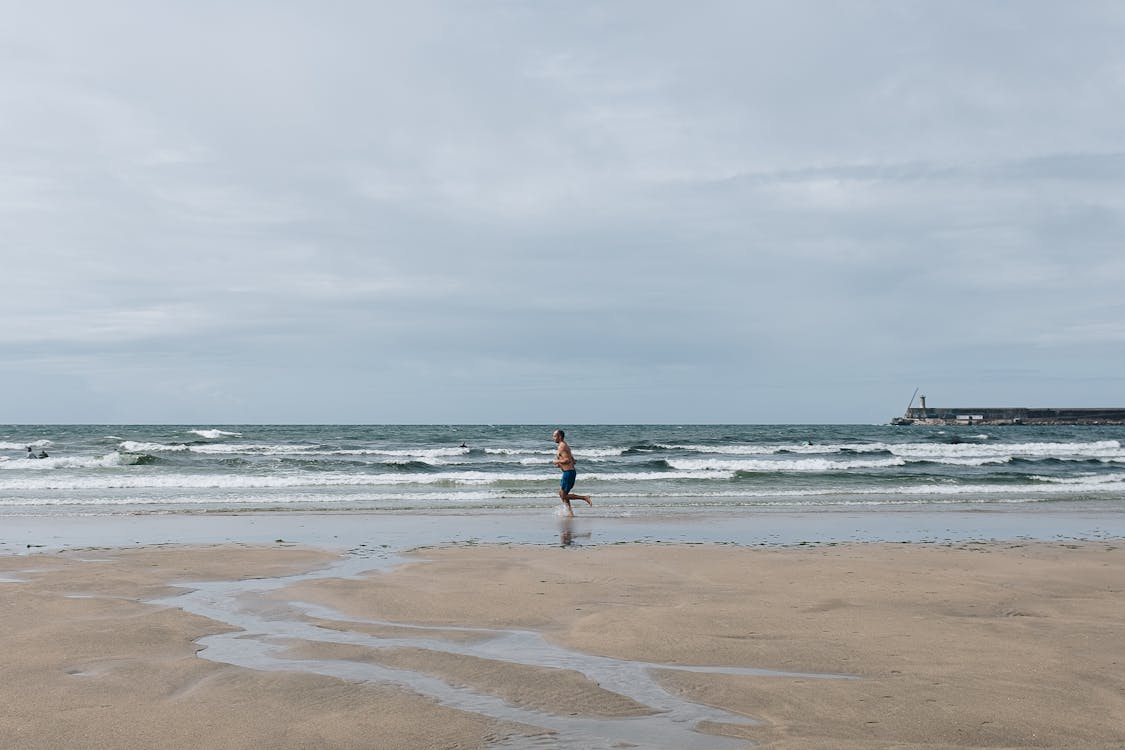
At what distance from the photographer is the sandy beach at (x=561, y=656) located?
4.55 m

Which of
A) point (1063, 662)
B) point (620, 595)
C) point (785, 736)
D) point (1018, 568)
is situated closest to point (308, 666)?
point (785, 736)

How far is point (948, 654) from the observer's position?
6094mm

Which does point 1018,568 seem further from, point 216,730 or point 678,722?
point 216,730

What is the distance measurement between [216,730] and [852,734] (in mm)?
3230

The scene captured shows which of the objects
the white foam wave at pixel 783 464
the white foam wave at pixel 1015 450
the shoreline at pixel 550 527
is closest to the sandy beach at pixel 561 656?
the shoreline at pixel 550 527

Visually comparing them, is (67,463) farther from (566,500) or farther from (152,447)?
(566,500)

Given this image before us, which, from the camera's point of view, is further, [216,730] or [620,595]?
[620,595]

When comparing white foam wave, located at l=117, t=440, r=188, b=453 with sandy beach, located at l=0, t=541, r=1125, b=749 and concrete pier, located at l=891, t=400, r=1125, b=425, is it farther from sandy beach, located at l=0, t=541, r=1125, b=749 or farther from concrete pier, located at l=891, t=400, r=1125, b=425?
concrete pier, located at l=891, t=400, r=1125, b=425

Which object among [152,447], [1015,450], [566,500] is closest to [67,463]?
[152,447]

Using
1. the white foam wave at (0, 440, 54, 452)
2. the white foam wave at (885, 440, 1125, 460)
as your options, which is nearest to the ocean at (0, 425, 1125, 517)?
the white foam wave at (0, 440, 54, 452)

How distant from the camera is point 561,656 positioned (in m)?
6.13

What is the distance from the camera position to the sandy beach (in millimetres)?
4551

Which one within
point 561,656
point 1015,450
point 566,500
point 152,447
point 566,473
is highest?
point 566,473

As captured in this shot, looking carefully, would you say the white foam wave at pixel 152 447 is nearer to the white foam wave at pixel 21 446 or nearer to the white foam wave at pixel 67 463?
the white foam wave at pixel 21 446
